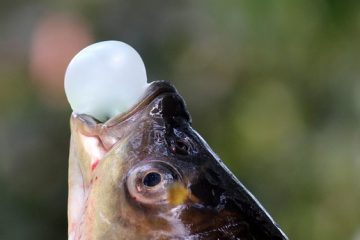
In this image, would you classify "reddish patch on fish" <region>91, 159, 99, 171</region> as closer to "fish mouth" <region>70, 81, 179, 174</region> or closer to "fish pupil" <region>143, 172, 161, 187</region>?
"fish mouth" <region>70, 81, 179, 174</region>

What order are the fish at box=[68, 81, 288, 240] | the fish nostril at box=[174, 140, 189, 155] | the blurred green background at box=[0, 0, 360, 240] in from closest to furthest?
1. the fish at box=[68, 81, 288, 240]
2. the fish nostril at box=[174, 140, 189, 155]
3. the blurred green background at box=[0, 0, 360, 240]

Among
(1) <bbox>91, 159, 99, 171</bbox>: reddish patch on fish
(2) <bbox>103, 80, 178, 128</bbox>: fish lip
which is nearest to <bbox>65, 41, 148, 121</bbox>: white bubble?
(2) <bbox>103, 80, 178, 128</bbox>: fish lip

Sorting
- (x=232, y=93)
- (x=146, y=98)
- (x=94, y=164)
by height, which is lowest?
(x=232, y=93)

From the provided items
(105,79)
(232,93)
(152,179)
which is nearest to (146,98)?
(105,79)

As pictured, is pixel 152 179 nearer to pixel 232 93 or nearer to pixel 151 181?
pixel 151 181

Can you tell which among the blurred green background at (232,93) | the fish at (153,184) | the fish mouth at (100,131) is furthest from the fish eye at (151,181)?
the blurred green background at (232,93)

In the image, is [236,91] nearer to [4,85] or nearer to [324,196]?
[324,196]
